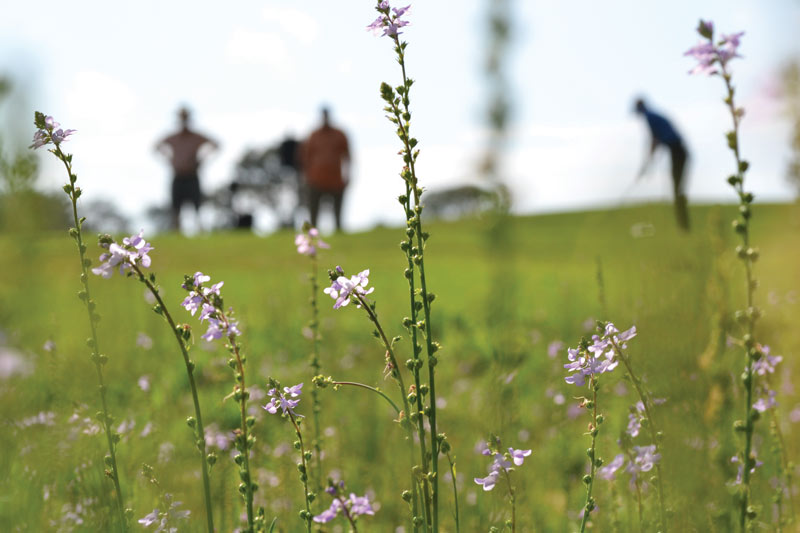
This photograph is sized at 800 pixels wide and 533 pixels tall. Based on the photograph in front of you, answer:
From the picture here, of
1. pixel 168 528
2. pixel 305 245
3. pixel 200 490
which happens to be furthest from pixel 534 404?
pixel 168 528

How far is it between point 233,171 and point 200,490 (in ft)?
312

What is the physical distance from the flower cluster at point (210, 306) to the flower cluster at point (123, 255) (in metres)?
0.11

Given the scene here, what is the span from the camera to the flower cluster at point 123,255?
1.55 m

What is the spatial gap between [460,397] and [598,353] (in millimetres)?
3887

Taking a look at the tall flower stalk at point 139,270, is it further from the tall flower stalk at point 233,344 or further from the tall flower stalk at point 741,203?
the tall flower stalk at point 741,203

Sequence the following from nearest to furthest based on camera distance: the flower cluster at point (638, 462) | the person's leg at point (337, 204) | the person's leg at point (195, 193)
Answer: the flower cluster at point (638, 462), the person's leg at point (337, 204), the person's leg at point (195, 193)

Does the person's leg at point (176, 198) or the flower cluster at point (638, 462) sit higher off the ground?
the person's leg at point (176, 198)

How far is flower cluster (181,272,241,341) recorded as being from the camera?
163 cm

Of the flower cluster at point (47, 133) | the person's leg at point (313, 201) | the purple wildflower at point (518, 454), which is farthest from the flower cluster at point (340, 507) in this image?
the person's leg at point (313, 201)

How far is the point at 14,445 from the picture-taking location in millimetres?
1887

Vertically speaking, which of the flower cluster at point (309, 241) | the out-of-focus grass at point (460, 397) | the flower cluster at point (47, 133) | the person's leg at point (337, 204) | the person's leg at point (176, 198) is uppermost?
the person's leg at point (176, 198)

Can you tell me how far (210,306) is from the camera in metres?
1.68

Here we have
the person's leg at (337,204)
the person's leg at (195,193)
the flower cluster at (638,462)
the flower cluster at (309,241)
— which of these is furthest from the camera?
the person's leg at (195,193)

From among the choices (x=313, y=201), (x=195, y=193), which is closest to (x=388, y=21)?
(x=313, y=201)
